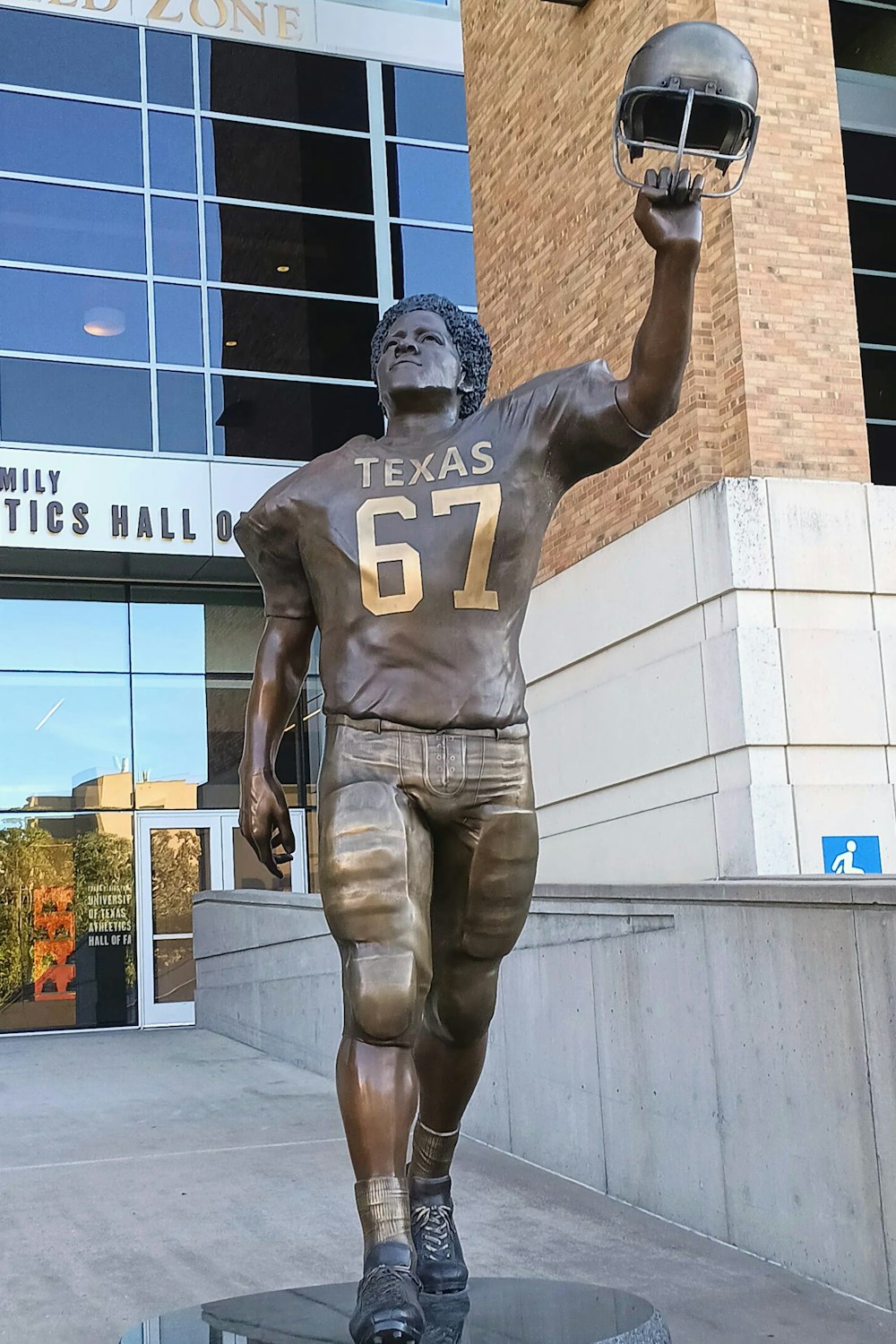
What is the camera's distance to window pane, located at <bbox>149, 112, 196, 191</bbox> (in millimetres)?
19203

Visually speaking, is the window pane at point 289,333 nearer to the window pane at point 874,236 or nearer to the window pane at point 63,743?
the window pane at point 63,743

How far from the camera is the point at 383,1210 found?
→ 3.24 meters

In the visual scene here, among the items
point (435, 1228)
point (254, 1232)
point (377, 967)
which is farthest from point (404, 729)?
point (254, 1232)

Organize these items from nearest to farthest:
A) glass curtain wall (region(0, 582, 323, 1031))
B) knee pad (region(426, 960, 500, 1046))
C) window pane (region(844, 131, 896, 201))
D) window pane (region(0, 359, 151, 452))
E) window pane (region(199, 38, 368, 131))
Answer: knee pad (region(426, 960, 500, 1046)) < window pane (region(0, 359, 151, 452)) < window pane (region(844, 131, 896, 201)) < glass curtain wall (region(0, 582, 323, 1031)) < window pane (region(199, 38, 368, 131))

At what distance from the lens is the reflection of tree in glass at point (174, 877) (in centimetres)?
1902

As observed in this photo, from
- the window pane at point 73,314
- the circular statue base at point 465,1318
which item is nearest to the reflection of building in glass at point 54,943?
the window pane at point 73,314

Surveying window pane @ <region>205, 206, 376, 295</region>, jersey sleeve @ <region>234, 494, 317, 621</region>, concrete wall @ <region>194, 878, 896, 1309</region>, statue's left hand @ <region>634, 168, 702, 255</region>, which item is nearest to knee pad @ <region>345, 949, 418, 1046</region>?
jersey sleeve @ <region>234, 494, 317, 621</region>

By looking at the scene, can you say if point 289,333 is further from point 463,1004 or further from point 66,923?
point 463,1004

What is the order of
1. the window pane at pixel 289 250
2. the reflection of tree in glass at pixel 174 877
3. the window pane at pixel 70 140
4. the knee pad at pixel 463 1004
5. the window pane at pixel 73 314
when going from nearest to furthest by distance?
the knee pad at pixel 463 1004, the window pane at pixel 73 314, the window pane at pixel 70 140, the reflection of tree in glass at pixel 174 877, the window pane at pixel 289 250

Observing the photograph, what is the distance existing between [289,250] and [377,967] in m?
17.5

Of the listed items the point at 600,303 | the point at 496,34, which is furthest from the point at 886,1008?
the point at 496,34

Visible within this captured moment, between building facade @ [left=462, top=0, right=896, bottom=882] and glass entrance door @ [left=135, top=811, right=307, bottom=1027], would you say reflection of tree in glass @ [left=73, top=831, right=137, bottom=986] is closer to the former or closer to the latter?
glass entrance door @ [left=135, top=811, right=307, bottom=1027]

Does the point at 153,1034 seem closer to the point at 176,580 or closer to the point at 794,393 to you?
the point at 176,580

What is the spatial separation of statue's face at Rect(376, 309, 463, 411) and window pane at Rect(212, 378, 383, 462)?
14.5 m
